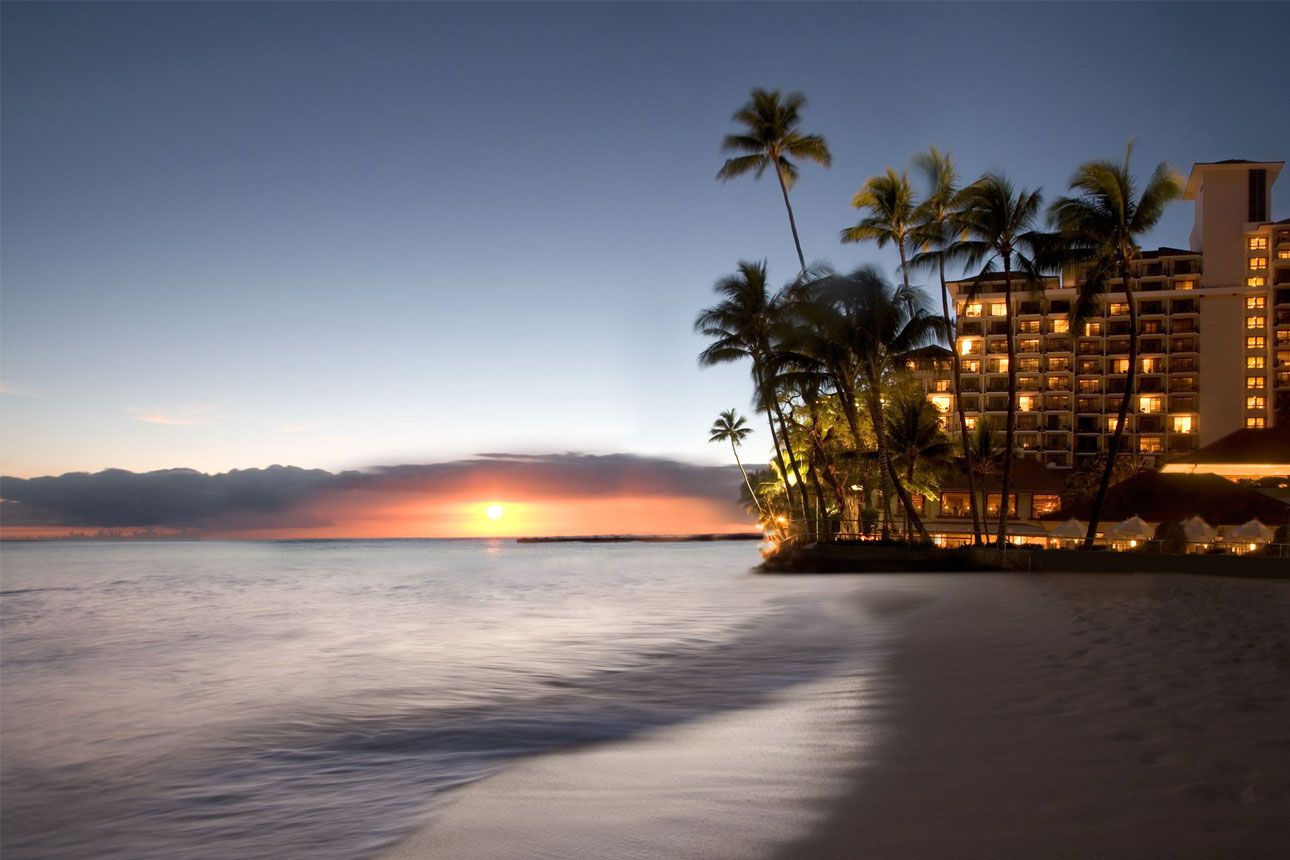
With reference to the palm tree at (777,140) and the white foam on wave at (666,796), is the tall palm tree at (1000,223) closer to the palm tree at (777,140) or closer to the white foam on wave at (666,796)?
the palm tree at (777,140)

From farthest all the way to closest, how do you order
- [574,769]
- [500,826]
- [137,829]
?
[574,769], [137,829], [500,826]

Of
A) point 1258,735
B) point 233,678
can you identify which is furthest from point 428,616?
point 1258,735

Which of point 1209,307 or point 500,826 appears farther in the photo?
point 1209,307

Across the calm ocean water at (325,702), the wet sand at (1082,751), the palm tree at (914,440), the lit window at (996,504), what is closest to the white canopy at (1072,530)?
A: the palm tree at (914,440)

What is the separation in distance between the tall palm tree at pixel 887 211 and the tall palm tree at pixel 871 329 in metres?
1.45

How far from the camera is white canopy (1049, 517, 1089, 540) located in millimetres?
29484

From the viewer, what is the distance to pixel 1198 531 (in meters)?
25.2

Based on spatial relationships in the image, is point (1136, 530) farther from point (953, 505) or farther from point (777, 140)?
point (953, 505)

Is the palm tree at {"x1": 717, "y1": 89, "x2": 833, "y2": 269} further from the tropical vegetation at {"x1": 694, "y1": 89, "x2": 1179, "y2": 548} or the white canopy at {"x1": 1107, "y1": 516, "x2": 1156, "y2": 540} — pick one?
the white canopy at {"x1": 1107, "y1": 516, "x2": 1156, "y2": 540}

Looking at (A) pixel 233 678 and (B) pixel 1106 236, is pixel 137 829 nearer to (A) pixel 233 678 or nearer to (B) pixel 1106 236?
(A) pixel 233 678

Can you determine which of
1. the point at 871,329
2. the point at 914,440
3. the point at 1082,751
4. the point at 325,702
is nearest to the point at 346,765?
the point at 325,702

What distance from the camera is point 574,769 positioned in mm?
6449

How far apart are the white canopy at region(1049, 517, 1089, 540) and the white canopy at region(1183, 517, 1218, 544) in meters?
4.14

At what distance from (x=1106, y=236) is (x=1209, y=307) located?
74.3 meters
